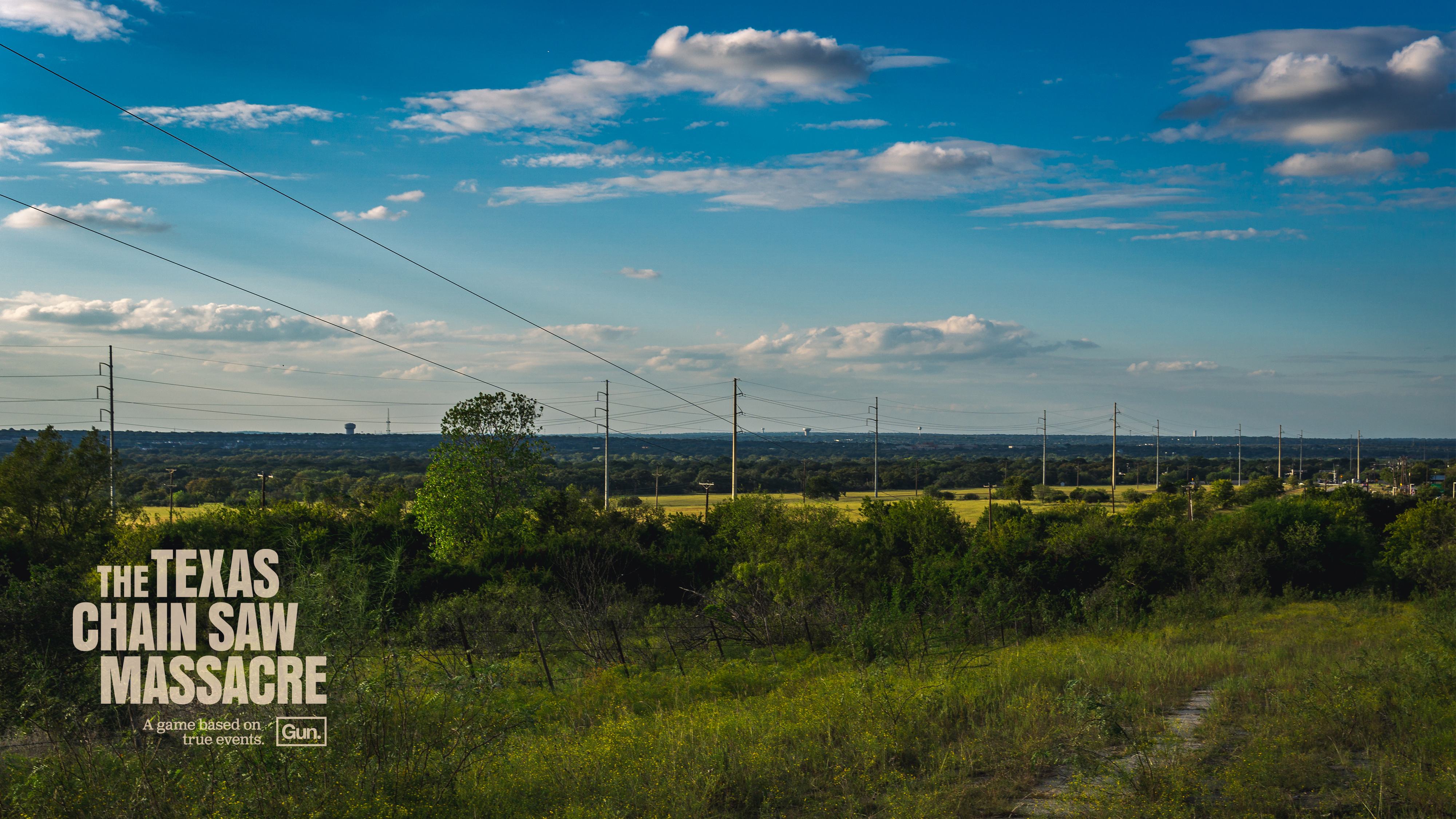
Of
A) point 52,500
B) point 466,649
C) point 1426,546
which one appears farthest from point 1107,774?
point 52,500

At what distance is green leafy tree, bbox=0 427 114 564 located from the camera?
31.3 metres

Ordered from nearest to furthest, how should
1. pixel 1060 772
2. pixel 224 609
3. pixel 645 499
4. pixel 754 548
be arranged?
pixel 1060 772
pixel 224 609
pixel 754 548
pixel 645 499

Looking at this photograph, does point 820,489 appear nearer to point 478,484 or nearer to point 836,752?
point 478,484

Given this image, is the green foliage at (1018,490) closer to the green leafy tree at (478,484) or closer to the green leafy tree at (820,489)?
the green leafy tree at (820,489)

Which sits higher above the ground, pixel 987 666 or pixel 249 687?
pixel 249 687

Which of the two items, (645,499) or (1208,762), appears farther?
(645,499)

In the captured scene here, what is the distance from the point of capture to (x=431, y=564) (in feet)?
113

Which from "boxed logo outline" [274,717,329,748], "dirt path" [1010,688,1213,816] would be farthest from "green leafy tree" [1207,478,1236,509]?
"boxed logo outline" [274,717,329,748]

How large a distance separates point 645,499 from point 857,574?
69021 mm

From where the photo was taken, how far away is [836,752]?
31.4 ft

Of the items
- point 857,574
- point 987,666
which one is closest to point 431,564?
point 857,574

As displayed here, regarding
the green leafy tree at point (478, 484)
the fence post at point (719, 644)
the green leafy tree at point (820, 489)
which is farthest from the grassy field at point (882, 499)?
the fence post at point (719, 644)

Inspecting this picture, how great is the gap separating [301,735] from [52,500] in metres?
33.5

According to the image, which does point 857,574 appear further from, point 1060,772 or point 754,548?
point 1060,772
